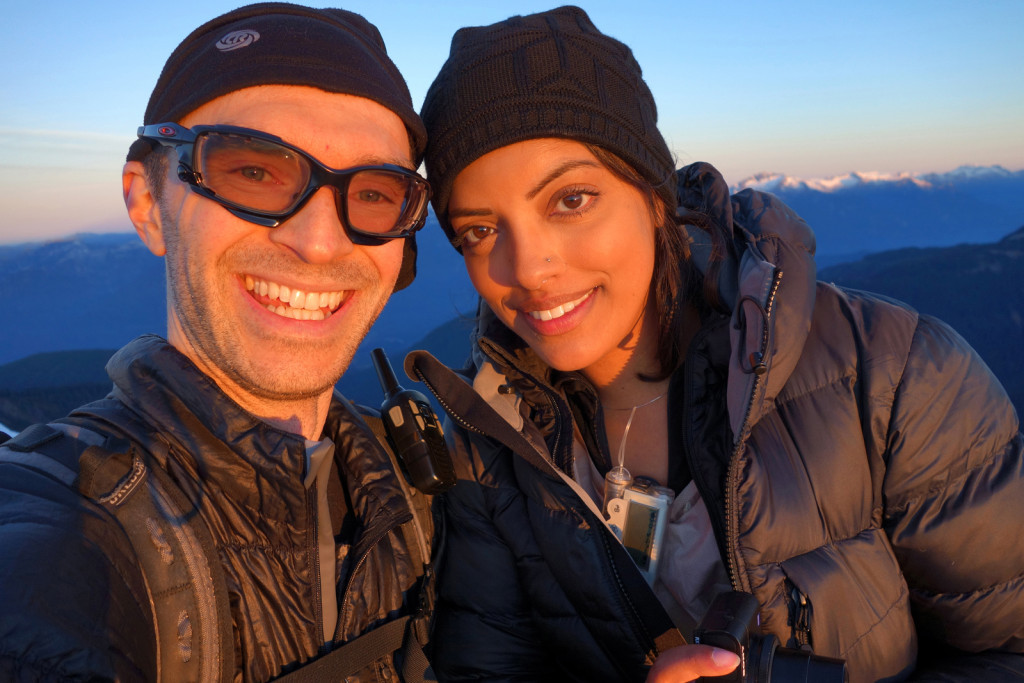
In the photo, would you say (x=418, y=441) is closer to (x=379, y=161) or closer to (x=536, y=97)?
(x=379, y=161)

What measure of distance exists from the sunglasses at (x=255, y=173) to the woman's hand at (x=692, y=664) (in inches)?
63.4

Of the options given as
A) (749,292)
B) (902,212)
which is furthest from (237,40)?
(902,212)

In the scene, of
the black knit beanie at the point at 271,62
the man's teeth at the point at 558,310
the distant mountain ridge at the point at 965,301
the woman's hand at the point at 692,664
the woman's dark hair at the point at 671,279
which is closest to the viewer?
the woman's hand at the point at 692,664

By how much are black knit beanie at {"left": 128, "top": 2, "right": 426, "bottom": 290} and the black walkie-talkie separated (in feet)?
3.45

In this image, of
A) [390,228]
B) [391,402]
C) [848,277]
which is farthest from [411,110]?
[848,277]

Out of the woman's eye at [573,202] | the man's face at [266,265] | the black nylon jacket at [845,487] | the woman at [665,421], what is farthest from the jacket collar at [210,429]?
the woman's eye at [573,202]

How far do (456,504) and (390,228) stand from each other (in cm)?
111

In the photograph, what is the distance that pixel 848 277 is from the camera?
27.9 metres

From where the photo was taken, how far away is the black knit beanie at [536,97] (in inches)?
81.8

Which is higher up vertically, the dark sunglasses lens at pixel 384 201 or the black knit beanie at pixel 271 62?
the black knit beanie at pixel 271 62

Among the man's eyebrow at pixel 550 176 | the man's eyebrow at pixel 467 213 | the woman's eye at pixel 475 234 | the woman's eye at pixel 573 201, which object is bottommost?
the woman's eye at pixel 475 234

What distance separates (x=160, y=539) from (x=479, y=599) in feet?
4.23

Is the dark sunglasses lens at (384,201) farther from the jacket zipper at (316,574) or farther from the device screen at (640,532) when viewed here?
the device screen at (640,532)

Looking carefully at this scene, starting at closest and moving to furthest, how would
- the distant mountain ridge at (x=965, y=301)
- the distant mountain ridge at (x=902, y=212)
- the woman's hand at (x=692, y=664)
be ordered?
the woman's hand at (x=692, y=664) < the distant mountain ridge at (x=965, y=301) < the distant mountain ridge at (x=902, y=212)
